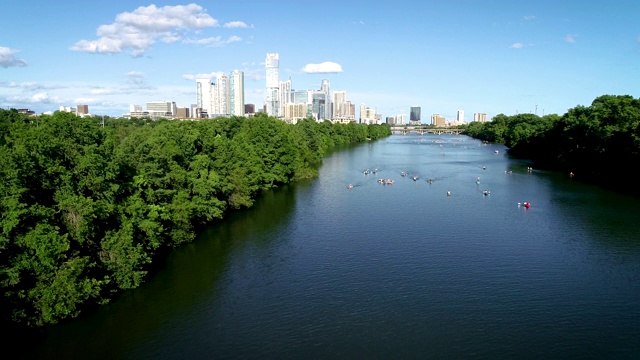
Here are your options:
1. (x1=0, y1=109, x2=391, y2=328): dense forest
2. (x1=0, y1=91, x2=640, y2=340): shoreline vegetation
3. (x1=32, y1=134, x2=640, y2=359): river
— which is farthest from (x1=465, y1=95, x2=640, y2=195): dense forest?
(x1=0, y1=109, x2=391, y2=328): dense forest

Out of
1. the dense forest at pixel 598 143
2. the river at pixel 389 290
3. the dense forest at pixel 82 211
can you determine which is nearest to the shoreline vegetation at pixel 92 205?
the dense forest at pixel 82 211

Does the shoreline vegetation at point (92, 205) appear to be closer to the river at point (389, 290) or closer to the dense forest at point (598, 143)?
the river at point (389, 290)

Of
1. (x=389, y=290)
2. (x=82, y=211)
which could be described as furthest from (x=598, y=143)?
(x=82, y=211)

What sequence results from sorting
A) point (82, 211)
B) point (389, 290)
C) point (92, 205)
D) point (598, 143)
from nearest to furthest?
1. point (82, 211)
2. point (92, 205)
3. point (389, 290)
4. point (598, 143)

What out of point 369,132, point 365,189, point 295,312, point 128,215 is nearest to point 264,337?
point 295,312

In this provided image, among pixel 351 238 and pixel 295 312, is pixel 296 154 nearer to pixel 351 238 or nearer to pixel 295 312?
pixel 351 238

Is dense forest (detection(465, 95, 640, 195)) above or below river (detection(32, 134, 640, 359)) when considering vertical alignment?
above

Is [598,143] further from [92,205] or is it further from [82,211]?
[82,211]

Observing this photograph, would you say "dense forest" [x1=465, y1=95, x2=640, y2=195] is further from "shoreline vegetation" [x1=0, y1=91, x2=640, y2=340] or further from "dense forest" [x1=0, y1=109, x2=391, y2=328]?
"dense forest" [x1=0, y1=109, x2=391, y2=328]
